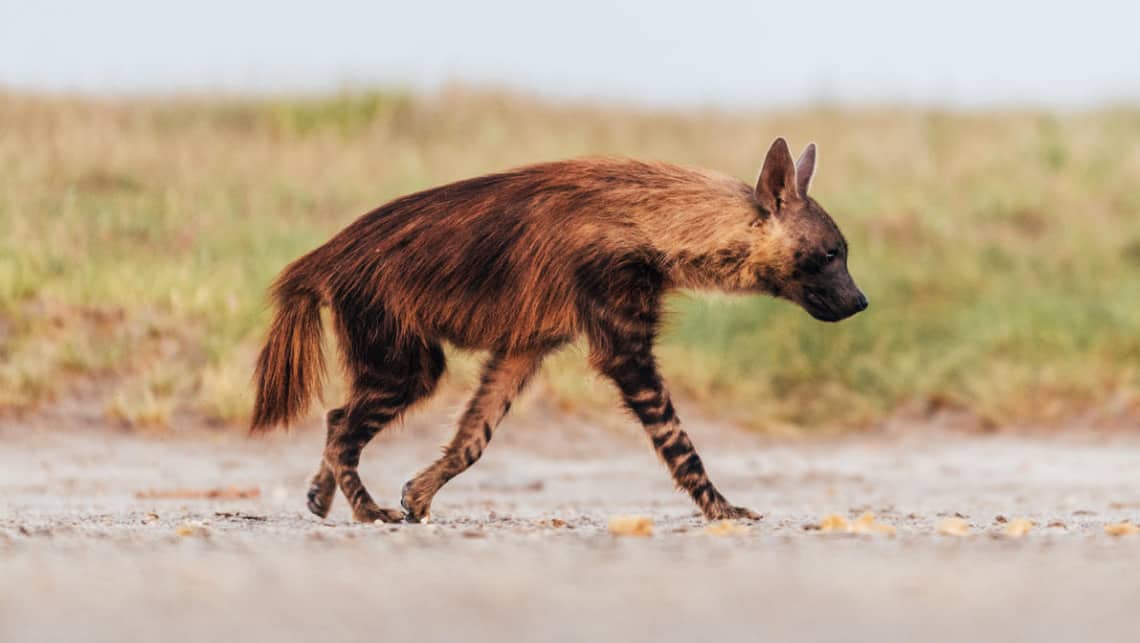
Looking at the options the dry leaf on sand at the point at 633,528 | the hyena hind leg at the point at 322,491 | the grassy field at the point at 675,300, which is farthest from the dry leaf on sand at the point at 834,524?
the hyena hind leg at the point at 322,491

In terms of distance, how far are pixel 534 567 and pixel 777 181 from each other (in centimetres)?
Result: 258

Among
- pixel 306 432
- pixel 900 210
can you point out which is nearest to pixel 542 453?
pixel 306 432

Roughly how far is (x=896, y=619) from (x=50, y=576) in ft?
6.43

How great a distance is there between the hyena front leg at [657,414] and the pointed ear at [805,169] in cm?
89

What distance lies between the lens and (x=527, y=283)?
6.14 metres

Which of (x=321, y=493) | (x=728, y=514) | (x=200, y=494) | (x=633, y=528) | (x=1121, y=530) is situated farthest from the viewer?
(x=200, y=494)

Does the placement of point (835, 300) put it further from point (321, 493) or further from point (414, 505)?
point (321, 493)

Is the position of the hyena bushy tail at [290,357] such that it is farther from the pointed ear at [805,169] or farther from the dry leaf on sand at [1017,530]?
the dry leaf on sand at [1017,530]

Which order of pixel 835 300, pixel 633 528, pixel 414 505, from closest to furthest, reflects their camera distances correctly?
pixel 633 528 < pixel 414 505 < pixel 835 300

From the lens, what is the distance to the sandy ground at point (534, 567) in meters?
3.36

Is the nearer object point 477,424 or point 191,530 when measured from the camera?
point 191,530

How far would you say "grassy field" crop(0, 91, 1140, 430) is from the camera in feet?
30.9

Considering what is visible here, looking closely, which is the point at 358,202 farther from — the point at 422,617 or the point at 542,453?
the point at 422,617

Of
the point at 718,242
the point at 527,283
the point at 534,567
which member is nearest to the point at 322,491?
the point at 527,283
